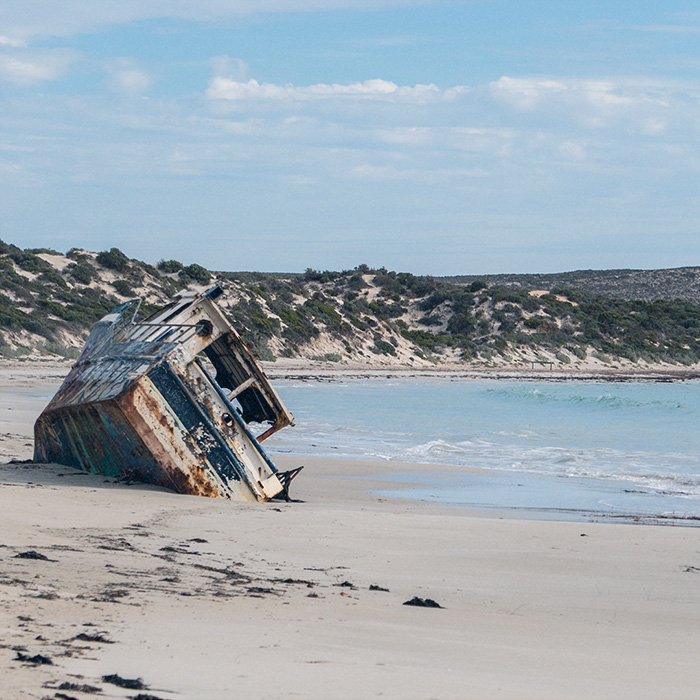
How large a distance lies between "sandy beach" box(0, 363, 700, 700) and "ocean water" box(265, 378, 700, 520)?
2.25 metres

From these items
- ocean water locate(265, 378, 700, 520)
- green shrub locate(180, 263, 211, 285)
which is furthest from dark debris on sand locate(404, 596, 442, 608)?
green shrub locate(180, 263, 211, 285)

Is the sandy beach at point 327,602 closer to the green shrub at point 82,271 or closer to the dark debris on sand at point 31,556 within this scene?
the dark debris on sand at point 31,556

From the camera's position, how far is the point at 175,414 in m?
8.67

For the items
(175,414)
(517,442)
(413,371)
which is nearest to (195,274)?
(413,371)

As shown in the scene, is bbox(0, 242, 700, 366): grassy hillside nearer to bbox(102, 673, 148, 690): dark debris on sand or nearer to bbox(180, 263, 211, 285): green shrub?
bbox(180, 263, 211, 285): green shrub

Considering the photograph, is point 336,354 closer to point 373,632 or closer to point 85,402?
point 85,402

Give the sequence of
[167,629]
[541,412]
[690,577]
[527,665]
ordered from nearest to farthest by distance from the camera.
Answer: [527,665]
[167,629]
[690,577]
[541,412]

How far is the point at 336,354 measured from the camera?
4309cm

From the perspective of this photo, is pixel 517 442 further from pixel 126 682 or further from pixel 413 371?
pixel 413 371

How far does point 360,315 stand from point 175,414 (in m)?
40.6

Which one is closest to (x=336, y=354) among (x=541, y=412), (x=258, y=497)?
(x=541, y=412)

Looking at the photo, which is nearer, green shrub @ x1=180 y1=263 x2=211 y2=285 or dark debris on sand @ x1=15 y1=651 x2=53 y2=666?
dark debris on sand @ x1=15 y1=651 x2=53 y2=666

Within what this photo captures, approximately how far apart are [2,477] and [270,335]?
107 ft

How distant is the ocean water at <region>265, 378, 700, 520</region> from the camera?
10.1m
